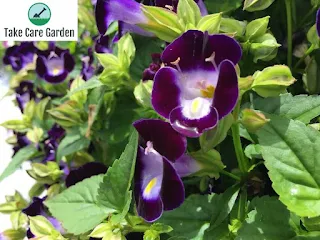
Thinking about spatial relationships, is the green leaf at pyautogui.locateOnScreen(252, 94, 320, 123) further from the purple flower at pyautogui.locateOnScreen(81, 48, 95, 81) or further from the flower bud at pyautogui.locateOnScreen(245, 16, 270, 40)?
the purple flower at pyautogui.locateOnScreen(81, 48, 95, 81)

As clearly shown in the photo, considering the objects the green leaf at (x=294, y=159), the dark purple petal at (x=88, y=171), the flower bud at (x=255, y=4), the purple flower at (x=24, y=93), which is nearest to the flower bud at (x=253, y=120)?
the green leaf at (x=294, y=159)

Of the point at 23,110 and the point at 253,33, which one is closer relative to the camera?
the point at 253,33

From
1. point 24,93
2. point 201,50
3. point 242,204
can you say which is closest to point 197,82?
point 201,50

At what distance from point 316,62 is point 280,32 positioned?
76mm

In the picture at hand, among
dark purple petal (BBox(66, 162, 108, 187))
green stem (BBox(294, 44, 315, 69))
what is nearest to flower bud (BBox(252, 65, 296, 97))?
green stem (BBox(294, 44, 315, 69))

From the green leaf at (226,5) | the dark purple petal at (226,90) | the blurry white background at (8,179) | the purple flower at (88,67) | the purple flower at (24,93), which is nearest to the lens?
the dark purple petal at (226,90)

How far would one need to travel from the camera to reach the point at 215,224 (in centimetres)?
51

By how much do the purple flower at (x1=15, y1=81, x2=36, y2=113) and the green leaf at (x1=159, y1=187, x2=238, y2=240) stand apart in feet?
1.38

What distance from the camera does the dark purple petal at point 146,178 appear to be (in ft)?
1.59

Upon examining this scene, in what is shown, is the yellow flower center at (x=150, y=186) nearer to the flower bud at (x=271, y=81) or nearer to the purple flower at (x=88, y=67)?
the flower bud at (x=271, y=81)

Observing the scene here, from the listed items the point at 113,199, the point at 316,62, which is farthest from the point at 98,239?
the point at 316,62

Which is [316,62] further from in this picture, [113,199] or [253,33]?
[113,199]

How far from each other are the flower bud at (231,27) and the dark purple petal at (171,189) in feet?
0.44

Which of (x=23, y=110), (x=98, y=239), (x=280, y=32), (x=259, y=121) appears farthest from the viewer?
(x=23, y=110)
